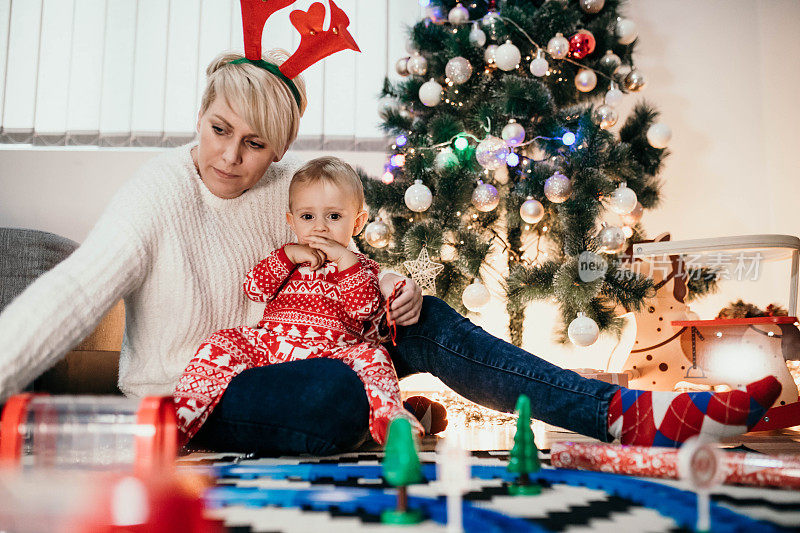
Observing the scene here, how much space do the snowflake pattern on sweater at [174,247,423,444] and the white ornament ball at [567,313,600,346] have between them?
27.8 inches

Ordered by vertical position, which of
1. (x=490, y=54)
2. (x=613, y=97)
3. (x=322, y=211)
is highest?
(x=490, y=54)

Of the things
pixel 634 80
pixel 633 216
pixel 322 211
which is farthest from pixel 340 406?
pixel 634 80

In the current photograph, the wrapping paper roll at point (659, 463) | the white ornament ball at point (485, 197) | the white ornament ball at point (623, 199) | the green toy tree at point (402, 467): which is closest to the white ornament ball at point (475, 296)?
the white ornament ball at point (485, 197)

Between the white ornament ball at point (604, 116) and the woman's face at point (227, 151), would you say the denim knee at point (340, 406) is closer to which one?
the woman's face at point (227, 151)

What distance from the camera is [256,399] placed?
2.79 feet

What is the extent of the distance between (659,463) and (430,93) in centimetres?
132

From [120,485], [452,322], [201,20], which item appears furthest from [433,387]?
[120,485]

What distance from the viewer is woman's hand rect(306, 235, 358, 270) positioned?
1.05 metres

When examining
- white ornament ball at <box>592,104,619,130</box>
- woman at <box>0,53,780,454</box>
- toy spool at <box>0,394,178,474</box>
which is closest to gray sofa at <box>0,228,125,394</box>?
woman at <box>0,53,780,454</box>

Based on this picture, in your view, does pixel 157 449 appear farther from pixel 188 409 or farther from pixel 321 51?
pixel 321 51

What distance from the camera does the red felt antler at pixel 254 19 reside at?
3.45ft

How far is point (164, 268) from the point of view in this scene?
99 centimetres

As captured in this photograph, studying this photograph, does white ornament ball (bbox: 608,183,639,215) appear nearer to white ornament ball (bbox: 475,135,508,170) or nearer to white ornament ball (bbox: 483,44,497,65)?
white ornament ball (bbox: 475,135,508,170)

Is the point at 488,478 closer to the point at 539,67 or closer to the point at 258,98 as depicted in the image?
the point at 258,98
